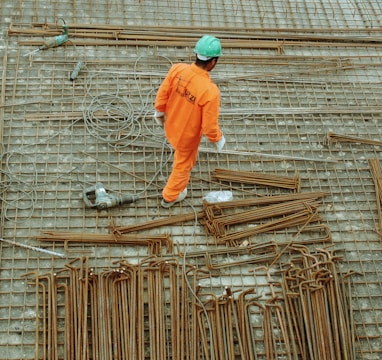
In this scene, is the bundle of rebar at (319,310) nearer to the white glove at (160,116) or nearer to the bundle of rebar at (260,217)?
the bundle of rebar at (260,217)

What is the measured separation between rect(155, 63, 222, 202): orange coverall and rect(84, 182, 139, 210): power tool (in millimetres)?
520

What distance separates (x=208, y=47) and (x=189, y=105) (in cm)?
50

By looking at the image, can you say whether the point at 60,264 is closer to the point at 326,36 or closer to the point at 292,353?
the point at 292,353

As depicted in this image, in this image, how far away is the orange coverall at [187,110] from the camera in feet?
13.5

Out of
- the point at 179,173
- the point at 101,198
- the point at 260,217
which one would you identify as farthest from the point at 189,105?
the point at 260,217

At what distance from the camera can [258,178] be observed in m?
5.20

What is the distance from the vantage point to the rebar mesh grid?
15.2ft

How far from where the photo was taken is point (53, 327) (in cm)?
409

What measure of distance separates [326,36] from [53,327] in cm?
505

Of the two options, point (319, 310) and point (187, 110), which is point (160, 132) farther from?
point (319, 310)

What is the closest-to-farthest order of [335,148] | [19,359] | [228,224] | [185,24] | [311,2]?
[19,359] < [228,224] < [335,148] < [185,24] < [311,2]

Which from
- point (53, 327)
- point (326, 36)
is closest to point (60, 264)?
point (53, 327)

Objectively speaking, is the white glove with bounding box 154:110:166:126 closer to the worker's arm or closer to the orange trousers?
the orange trousers

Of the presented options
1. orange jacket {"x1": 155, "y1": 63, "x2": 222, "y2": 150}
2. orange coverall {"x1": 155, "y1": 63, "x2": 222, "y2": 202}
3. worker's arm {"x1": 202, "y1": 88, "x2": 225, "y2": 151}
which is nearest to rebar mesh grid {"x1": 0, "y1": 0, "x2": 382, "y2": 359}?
orange coverall {"x1": 155, "y1": 63, "x2": 222, "y2": 202}
